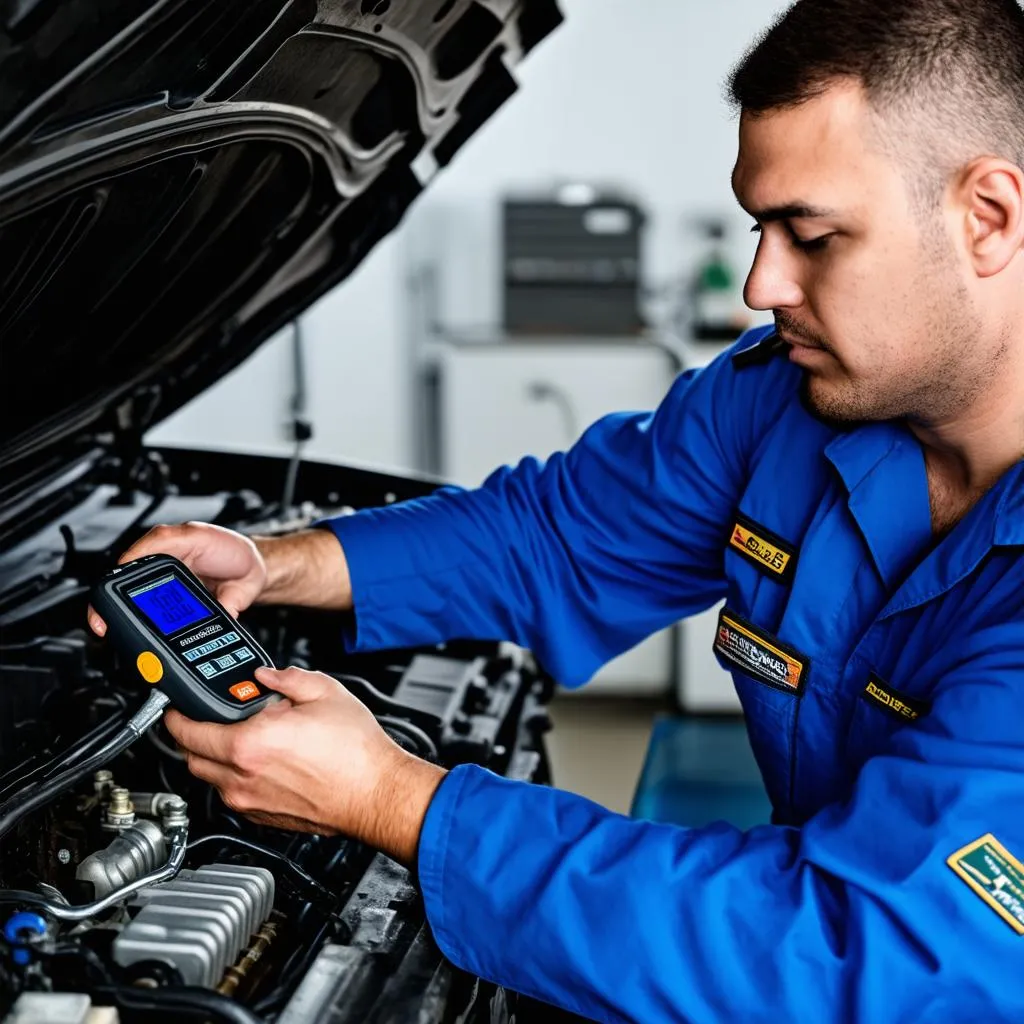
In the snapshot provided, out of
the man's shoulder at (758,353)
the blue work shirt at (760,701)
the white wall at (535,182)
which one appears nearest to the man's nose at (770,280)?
the blue work shirt at (760,701)

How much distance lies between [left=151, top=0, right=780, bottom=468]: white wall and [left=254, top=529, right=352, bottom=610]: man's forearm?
2448 millimetres

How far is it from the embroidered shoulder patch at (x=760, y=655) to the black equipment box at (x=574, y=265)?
2412 mm

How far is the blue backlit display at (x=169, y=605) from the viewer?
1.15 metres

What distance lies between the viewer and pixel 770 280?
3.92ft

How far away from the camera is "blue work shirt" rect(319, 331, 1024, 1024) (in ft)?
3.15

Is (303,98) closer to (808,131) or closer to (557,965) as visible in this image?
(808,131)

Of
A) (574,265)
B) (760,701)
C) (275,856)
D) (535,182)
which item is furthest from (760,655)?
(535,182)

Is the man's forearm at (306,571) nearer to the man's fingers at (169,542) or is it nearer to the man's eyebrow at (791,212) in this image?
the man's fingers at (169,542)

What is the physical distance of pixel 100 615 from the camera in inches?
45.4

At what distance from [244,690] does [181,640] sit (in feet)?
0.27

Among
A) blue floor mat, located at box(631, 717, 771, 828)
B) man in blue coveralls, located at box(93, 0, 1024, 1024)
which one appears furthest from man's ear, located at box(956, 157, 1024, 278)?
blue floor mat, located at box(631, 717, 771, 828)

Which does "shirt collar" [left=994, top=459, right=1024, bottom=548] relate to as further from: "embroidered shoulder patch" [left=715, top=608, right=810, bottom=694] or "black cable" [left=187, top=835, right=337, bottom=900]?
"black cable" [left=187, top=835, right=337, bottom=900]

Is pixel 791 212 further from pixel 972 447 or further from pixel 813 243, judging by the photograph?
pixel 972 447

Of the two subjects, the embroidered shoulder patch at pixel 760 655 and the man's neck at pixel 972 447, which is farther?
the embroidered shoulder patch at pixel 760 655
